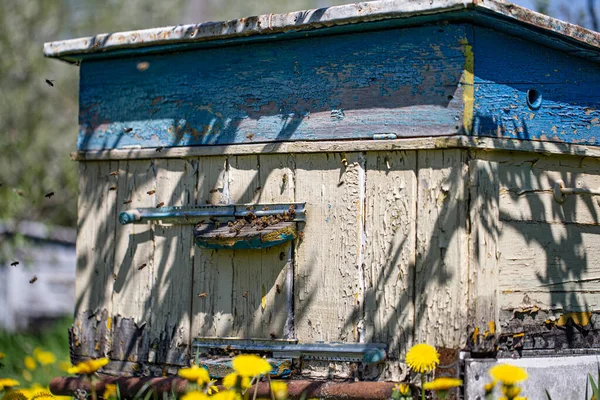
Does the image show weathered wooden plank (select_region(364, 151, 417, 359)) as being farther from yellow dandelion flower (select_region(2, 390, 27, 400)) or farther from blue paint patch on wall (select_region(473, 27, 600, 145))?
yellow dandelion flower (select_region(2, 390, 27, 400))

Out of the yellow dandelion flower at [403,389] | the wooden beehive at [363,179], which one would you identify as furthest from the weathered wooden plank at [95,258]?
the yellow dandelion flower at [403,389]

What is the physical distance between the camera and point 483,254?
12.8 feet

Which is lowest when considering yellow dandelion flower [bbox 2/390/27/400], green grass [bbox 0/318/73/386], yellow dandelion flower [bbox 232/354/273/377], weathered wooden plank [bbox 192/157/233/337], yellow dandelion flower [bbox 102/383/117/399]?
green grass [bbox 0/318/73/386]

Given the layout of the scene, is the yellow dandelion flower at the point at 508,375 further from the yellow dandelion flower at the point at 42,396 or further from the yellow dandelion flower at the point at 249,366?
the yellow dandelion flower at the point at 42,396

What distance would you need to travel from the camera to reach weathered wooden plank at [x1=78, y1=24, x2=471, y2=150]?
157 inches

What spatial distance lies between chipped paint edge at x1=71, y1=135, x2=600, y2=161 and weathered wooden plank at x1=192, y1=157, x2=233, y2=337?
4.1 inches

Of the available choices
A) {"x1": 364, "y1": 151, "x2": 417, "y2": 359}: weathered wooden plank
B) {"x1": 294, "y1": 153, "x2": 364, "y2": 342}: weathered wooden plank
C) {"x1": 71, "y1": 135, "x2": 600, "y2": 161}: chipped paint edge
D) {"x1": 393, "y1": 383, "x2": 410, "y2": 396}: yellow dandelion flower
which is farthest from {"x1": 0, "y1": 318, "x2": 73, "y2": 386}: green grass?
{"x1": 393, "y1": 383, "x2": 410, "y2": 396}: yellow dandelion flower

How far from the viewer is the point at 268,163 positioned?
4461 millimetres

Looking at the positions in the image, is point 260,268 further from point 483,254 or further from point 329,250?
point 483,254

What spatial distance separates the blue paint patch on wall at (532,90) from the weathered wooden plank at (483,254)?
240 millimetres

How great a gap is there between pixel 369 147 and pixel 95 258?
201 cm

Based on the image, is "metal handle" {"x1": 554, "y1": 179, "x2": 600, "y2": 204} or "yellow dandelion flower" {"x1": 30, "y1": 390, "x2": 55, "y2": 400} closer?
"yellow dandelion flower" {"x1": 30, "y1": 390, "x2": 55, "y2": 400}

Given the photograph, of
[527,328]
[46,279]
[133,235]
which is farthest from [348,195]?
[46,279]

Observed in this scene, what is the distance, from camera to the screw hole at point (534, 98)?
4203mm
